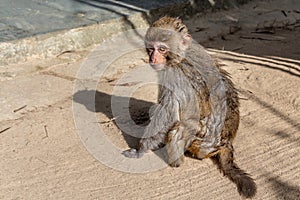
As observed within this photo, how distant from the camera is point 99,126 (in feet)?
16.7

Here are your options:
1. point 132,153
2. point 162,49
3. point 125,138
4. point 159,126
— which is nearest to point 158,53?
point 162,49

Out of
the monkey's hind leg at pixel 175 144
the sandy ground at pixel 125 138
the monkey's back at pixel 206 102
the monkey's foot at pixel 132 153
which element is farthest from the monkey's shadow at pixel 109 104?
the monkey's back at pixel 206 102

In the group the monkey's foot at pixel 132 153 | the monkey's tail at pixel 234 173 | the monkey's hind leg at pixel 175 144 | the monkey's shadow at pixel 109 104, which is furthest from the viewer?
the monkey's shadow at pixel 109 104

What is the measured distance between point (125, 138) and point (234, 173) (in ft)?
3.46

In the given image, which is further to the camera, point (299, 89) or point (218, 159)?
point (299, 89)

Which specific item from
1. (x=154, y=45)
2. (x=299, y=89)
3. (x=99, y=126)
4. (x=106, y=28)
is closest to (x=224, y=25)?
(x=106, y=28)

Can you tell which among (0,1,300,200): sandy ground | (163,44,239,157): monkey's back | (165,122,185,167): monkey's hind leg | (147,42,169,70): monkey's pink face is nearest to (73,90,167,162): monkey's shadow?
(0,1,300,200): sandy ground

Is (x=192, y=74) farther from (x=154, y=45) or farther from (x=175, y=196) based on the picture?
(x=175, y=196)

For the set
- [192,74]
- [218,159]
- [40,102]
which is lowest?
[40,102]

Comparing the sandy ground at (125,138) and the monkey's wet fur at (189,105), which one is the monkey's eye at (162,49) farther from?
the sandy ground at (125,138)

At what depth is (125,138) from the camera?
493cm

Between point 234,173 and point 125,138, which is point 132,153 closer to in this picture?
point 125,138

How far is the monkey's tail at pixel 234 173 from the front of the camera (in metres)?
4.11

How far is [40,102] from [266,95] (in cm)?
217
